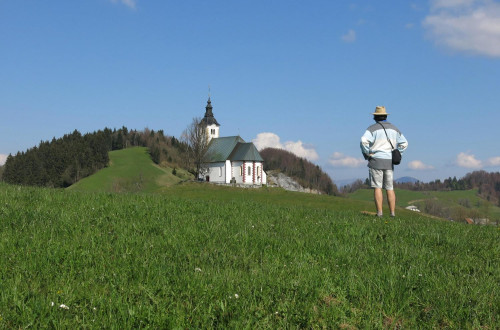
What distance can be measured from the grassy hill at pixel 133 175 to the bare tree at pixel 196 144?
3040 centimetres

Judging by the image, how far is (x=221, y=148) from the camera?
95062 mm

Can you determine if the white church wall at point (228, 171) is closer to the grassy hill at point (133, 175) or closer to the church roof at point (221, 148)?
the church roof at point (221, 148)

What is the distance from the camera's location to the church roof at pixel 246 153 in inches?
3568

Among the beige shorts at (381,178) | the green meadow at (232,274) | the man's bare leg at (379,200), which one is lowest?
the green meadow at (232,274)

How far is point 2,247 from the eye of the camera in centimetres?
609

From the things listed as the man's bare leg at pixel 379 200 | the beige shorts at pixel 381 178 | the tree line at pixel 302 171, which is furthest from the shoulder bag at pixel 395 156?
the tree line at pixel 302 171

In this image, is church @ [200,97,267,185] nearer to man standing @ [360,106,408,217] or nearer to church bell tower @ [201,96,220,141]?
church bell tower @ [201,96,220,141]

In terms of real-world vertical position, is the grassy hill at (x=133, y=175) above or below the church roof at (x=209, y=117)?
below

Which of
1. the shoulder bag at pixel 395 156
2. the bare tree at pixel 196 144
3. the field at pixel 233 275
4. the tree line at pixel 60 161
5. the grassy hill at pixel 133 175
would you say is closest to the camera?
the field at pixel 233 275

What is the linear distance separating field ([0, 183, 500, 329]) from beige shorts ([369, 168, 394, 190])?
14.4ft

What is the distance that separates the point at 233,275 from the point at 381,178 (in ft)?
29.1

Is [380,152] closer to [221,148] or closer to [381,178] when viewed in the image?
[381,178]

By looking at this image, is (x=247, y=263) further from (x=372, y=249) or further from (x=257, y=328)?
(x=372, y=249)


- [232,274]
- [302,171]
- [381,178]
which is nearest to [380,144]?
[381,178]
